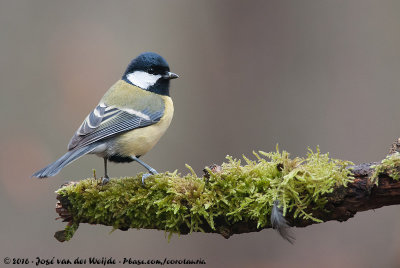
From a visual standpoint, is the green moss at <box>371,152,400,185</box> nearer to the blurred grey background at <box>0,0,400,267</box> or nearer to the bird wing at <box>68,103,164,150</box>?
the bird wing at <box>68,103,164,150</box>

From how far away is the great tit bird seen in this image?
3.04 metres

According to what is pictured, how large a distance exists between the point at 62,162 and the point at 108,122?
48cm

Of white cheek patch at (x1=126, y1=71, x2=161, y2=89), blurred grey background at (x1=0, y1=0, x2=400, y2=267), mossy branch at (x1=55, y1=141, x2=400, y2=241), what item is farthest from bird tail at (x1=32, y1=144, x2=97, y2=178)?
blurred grey background at (x1=0, y1=0, x2=400, y2=267)

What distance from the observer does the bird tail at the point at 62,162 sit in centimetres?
266

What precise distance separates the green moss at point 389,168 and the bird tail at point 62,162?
69.8 inches

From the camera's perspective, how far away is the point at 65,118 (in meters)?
5.64

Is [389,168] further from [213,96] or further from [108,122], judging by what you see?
[213,96]

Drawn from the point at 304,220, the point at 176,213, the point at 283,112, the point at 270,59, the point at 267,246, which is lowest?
the point at 267,246

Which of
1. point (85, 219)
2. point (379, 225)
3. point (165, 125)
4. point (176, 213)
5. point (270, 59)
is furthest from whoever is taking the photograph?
point (270, 59)

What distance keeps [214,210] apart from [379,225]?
2.73 meters

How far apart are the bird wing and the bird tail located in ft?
0.13

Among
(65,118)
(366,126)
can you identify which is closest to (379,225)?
(366,126)

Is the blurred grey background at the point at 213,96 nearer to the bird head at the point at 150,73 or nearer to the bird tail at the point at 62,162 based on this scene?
the bird head at the point at 150,73

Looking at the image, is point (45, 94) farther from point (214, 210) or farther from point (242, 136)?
point (214, 210)
